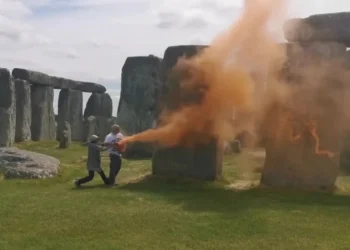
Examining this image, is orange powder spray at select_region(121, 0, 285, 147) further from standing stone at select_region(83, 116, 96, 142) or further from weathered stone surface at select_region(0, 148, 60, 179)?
standing stone at select_region(83, 116, 96, 142)

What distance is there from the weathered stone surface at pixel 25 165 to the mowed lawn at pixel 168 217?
0.78 m

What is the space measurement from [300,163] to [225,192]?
2.36 meters

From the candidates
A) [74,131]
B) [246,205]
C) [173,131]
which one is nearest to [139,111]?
[74,131]

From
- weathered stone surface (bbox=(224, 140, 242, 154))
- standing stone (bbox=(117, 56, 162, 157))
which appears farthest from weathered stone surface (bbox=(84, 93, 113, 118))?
weathered stone surface (bbox=(224, 140, 242, 154))

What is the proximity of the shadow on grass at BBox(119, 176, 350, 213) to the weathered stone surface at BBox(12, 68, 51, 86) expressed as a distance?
18.9 m

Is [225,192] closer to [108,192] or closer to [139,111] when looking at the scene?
[108,192]

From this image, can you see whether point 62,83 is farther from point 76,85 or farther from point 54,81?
point 76,85

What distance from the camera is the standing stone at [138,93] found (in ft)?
115

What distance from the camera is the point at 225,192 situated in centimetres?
1484

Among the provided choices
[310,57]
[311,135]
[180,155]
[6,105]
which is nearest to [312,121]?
[311,135]

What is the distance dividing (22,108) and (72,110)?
309 inches

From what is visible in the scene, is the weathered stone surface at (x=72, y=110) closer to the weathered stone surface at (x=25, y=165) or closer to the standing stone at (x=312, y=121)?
the weathered stone surface at (x=25, y=165)

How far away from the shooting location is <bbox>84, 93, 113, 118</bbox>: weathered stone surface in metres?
41.9

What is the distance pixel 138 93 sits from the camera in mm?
35969
